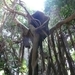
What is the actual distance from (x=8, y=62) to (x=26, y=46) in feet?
5.96

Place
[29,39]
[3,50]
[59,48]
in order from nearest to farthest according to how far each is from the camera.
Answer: [59,48], [29,39], [3,50]

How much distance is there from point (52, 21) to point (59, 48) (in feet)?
7.14

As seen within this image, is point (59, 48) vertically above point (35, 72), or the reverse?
point (59, 48)

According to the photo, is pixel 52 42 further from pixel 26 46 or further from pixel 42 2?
pixel 42 2

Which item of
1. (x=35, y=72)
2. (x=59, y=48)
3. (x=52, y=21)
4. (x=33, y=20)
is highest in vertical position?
(x=52, y=21)

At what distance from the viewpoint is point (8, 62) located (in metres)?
4.57

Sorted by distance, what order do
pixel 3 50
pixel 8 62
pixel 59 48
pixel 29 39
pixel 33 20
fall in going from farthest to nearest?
pixel 8 62
pixel 3 50
pixel 29 39
pixel 33 20
pixel 59 48

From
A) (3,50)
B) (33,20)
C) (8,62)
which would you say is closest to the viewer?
(33,20)

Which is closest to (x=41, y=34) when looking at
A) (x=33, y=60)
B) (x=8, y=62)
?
(x=33, y=60)

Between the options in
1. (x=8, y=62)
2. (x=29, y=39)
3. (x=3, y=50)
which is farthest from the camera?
(x=8, y=62)

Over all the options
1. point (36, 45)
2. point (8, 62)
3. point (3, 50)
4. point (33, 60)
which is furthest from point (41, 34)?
point (8, 62)

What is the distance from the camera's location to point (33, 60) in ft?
8.18

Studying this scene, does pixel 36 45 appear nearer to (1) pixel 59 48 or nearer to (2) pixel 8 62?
(1) pixel 59 48

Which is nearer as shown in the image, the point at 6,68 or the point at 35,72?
the point at 35,72
